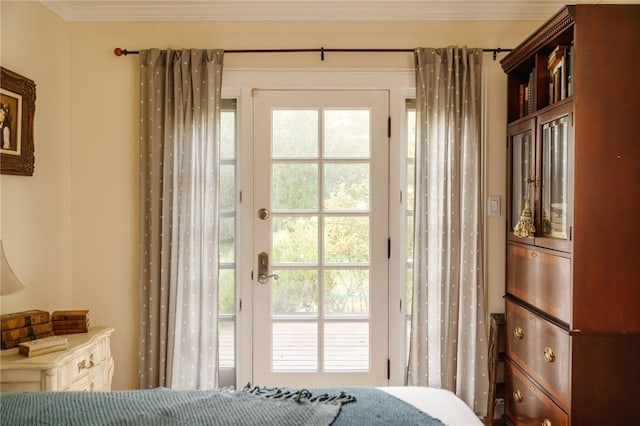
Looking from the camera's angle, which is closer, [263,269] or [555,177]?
[555,177]

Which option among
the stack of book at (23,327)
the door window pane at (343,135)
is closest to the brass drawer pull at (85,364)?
the stack of book at (23,327)

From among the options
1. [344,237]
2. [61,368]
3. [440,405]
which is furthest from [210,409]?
[344,237]

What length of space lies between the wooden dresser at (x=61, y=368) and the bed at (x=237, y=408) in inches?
20.0

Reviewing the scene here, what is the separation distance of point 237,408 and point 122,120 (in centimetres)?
208

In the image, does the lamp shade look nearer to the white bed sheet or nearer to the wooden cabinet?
the white bed sheet

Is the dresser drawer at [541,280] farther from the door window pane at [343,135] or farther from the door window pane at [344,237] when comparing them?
the door window pane at [343,135]

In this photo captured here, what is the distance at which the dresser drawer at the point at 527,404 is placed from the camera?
209cm

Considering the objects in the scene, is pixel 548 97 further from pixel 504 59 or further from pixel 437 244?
pixel 437 244

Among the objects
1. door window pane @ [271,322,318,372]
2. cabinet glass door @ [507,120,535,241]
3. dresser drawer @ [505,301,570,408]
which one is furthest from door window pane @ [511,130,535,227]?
door window pane @ [271,322,318,372]

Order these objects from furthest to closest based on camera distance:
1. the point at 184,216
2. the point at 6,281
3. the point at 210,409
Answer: the point at 184,216, the point at 6,281, the point at 210,409

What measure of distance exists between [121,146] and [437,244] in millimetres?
2051

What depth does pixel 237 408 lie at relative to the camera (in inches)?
56.6

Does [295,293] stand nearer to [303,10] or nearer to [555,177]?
[555,177]

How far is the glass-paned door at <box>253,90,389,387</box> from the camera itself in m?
2.83
